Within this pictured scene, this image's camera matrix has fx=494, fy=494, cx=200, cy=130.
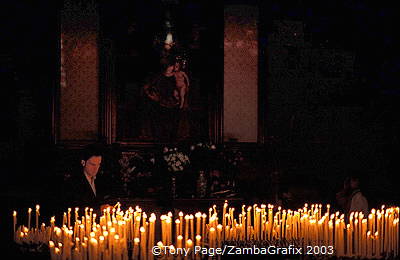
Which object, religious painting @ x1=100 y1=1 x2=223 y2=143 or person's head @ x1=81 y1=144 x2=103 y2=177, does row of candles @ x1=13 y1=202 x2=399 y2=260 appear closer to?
person's head @ x1=81 y1=144 x2=103 y2=177

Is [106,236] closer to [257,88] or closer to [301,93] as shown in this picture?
[257,88]

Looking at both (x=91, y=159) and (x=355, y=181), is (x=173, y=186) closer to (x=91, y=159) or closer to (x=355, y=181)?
(x=91, y=159)

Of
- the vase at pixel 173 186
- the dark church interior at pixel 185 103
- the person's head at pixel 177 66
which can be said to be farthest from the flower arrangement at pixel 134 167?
the person's head at pixel 177 66

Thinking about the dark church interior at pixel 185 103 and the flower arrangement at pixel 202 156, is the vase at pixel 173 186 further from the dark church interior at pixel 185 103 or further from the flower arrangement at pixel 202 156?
the flower arrangement at pixel 202 156

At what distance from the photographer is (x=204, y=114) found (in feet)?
28.9

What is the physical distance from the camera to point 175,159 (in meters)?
7.66

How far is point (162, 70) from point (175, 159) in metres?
1.88

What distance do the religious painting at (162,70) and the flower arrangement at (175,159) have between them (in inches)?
34.8

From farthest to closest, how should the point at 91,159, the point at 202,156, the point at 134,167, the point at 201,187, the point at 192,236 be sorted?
the point at 134,167
the point at 202,156
the point at 201,187
the point at 91,159
the point at 192,236

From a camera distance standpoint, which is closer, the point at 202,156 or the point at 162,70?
the point at 202,156

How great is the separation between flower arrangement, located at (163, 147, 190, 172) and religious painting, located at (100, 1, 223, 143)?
2.90ft

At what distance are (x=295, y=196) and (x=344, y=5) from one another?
3.86 metres

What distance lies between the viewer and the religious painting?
8633 millimetres

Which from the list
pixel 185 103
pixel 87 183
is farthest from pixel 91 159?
pixel 185 103
